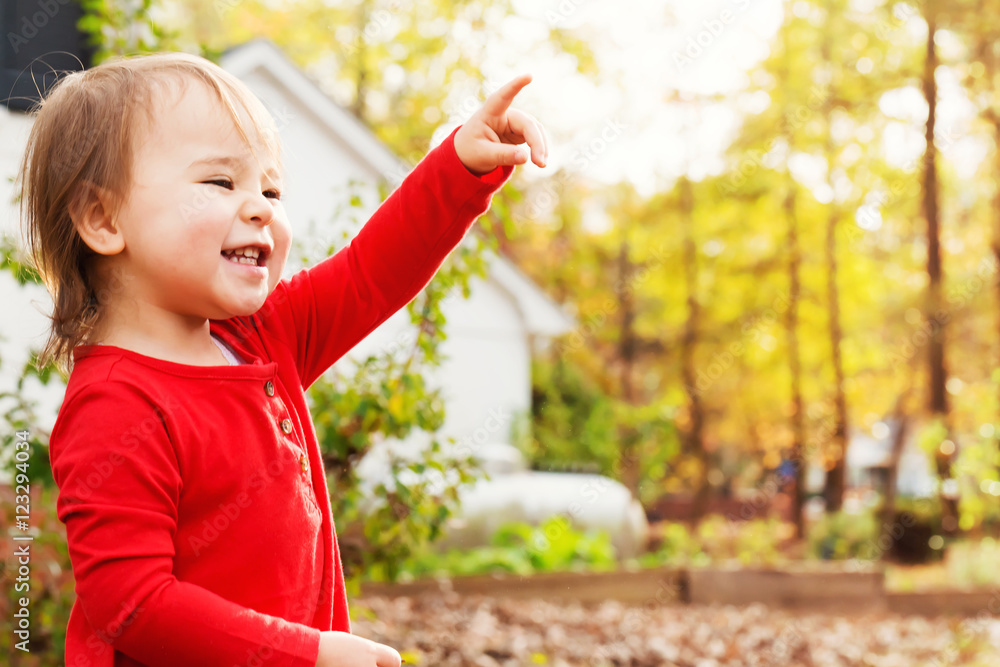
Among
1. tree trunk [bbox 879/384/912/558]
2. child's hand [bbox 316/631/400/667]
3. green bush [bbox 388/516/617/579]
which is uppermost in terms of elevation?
child's hand [bbox 316/631/400/667]

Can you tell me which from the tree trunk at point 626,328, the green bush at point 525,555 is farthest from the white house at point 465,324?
the tree trunk at point 626,328

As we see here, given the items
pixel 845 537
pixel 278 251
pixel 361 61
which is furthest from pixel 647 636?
pixel 361 61

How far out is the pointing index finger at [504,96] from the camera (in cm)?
146

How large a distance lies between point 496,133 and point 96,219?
64 centimetres

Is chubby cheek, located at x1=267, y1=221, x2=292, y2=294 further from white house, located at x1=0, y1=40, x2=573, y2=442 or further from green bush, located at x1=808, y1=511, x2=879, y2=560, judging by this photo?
green bush, located at x1=808, y1=511, x2=879, y2=560

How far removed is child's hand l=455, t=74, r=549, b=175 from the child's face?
14.5 inches

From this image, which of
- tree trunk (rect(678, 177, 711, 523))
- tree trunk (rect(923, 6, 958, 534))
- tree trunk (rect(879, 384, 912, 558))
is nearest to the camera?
tree trunk (rect(879, 384, 912, 558))

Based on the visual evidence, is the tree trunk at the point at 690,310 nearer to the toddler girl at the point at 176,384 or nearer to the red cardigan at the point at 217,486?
the red cardigan at the point at 217,486

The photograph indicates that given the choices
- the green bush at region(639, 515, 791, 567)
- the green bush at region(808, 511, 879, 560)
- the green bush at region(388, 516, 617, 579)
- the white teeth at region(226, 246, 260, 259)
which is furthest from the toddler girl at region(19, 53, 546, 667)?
the green bush at region(808, 511, 879, 560)

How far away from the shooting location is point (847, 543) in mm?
12758

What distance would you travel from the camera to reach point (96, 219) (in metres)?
1.29

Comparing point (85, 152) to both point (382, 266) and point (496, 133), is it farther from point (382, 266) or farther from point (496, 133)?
point (496, 133)

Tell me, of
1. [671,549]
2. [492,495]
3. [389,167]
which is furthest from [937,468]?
[389,167]

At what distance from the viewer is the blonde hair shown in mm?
1276
